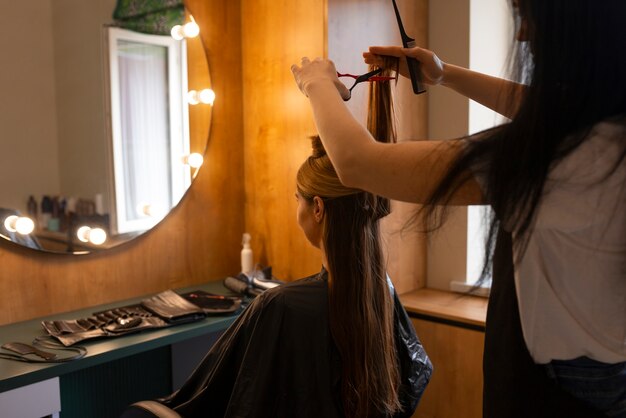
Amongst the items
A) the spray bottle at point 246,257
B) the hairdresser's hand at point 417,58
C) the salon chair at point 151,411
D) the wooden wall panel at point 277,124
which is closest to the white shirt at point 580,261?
the hairdresser's hand at point 417,58

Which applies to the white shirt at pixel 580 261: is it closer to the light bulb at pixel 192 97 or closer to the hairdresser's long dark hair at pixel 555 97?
the hairdresser's long dark hair at pixel 555 97

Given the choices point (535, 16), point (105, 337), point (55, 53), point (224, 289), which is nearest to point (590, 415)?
point (535, 16)

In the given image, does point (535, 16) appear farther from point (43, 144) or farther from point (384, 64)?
point (43, 144)

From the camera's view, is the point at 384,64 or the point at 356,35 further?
the point at 356,35

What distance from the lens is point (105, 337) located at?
1.73 meters

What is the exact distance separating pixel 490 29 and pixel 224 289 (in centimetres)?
151

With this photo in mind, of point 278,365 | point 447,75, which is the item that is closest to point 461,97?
point 447,75

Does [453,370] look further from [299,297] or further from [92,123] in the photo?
[92,123]

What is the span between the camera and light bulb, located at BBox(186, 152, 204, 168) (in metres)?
2.37

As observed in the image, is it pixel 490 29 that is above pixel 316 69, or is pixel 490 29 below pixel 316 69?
above

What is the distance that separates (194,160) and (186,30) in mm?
501

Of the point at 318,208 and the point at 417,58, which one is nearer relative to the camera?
the point at 417,58

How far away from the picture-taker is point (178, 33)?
2301 millimetres

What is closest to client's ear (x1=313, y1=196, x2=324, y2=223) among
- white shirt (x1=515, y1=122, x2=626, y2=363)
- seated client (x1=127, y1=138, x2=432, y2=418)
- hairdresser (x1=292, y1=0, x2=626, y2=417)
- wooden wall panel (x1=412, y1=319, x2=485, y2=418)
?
seated client (x1=127, y1=138, x2=432, y2=418)
